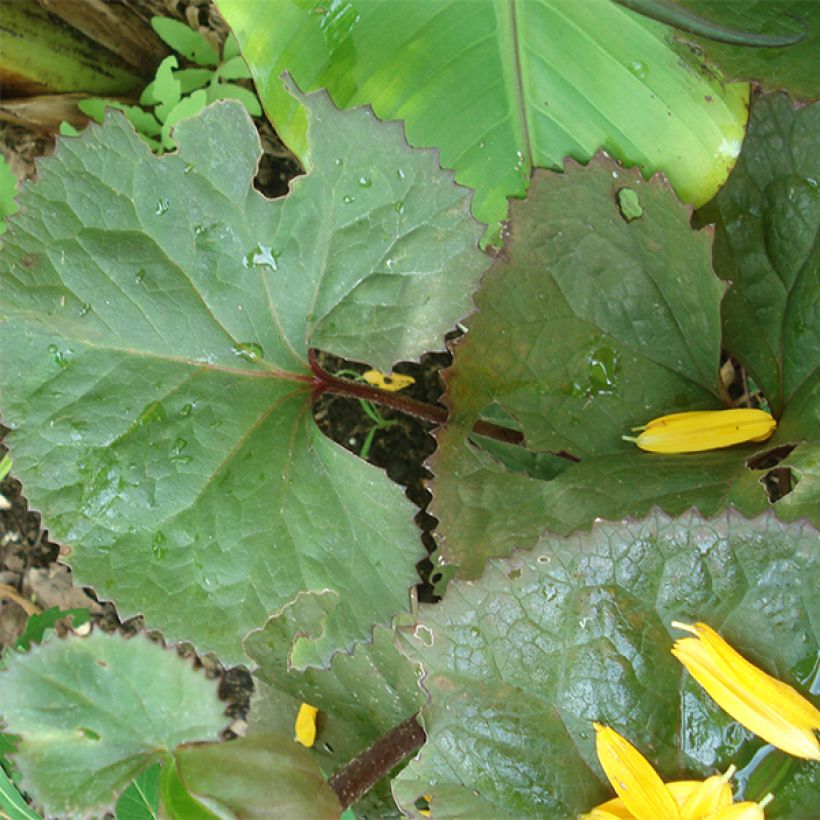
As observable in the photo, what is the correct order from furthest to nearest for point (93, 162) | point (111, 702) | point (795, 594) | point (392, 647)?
point (392, 647), point (111, 702), point (93, 162), point (795, 594)

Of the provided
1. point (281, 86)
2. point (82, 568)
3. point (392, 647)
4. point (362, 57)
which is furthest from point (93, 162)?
point (392, 647)

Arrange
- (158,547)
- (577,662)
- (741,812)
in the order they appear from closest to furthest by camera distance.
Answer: (741,812)
(577,662)
(158,547)

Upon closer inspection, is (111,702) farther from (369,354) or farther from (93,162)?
(93,162)

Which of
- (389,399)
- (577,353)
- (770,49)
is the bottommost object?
(389,399)

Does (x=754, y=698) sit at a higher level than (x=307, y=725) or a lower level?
higher

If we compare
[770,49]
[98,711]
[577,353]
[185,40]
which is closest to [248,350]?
[577,353]

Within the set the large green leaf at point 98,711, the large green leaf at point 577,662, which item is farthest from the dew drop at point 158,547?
the large green leaf at point 577,662

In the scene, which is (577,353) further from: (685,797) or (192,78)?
(192,78)

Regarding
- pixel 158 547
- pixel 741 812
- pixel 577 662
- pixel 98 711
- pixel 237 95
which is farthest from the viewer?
pixel 237 95
